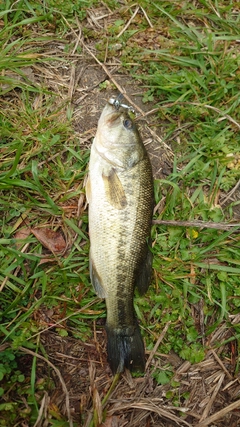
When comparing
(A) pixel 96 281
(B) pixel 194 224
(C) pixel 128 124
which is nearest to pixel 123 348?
(A) pixel 96 281

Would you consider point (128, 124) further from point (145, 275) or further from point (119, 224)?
point (145, 275)

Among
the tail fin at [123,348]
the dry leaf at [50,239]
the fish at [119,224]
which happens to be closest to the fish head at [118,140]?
the fish at [119,224]

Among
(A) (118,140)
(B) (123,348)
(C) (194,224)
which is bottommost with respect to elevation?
(B) (123,348)

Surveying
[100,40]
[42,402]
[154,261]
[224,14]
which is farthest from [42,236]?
[224,14]

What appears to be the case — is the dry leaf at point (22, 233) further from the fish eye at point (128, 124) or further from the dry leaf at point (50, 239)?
the fish eye at point (128, 124)

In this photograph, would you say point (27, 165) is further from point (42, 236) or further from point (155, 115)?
point (155, 115)

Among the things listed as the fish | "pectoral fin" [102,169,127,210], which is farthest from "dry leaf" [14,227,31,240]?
"pectoral fin" [102,169,127,210]
